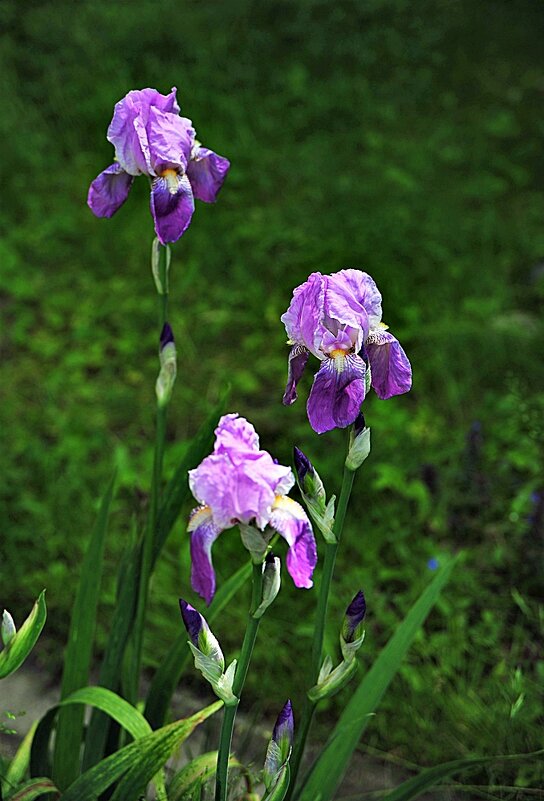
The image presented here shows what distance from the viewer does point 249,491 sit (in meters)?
0.99

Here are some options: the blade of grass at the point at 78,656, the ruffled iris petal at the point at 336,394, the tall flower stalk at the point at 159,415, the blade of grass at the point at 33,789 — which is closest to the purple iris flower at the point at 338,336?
the ruffled iris petal at the point at 336,394

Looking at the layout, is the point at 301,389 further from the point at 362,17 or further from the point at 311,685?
the point at 362,17

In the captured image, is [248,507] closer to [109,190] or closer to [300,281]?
[109,190]

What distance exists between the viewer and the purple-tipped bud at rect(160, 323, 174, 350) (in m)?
1.44

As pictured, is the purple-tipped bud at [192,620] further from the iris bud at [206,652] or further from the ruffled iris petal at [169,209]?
the ruffled iris petal at [169,209]

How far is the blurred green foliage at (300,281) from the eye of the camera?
224cm

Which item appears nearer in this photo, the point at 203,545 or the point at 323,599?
the point at 203,545

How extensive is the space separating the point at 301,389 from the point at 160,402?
4.88ft

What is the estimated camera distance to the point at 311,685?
131 centimetres

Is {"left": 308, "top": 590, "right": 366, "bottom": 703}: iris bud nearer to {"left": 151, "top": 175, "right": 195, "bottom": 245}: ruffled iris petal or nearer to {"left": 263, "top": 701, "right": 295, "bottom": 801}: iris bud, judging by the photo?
{"left": 263, "top": 701, "right": 295, "bottom": 801}: iris bud

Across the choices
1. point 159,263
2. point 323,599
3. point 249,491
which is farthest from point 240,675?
point 159,263

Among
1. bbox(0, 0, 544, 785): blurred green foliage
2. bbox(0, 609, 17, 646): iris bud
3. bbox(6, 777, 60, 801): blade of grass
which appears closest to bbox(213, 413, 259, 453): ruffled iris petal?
bbox(0, 609, 17, 646): iris bud

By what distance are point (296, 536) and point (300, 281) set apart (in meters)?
2.26

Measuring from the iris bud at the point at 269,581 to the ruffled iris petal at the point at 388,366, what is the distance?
24 cm
